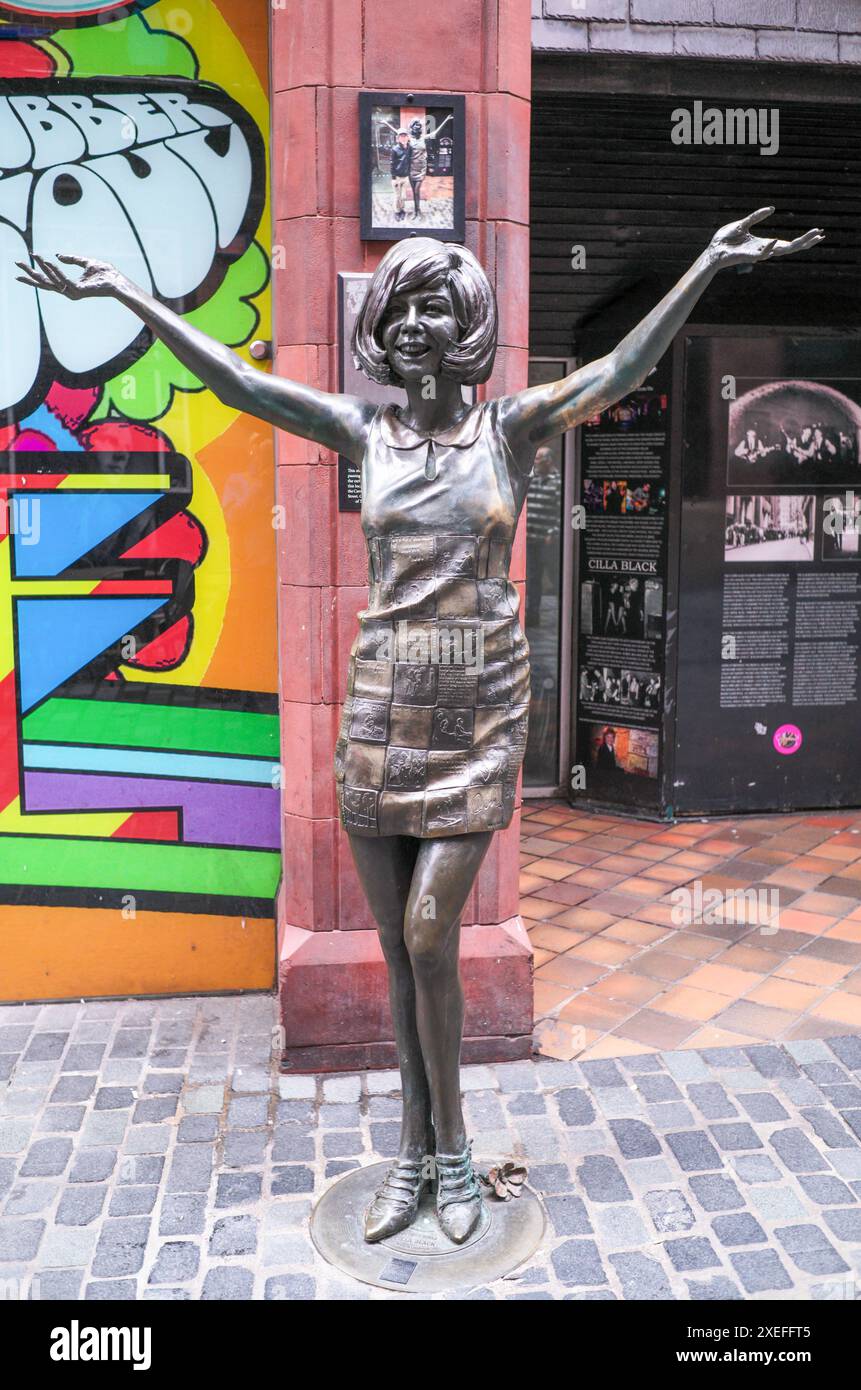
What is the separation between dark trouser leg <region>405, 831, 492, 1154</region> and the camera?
2.98 metres

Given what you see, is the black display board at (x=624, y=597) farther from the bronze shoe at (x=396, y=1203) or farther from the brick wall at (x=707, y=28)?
the bronze shoe at (x=396, y=1203)

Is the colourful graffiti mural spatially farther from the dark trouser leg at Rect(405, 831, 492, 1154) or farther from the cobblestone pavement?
the dark trouser leg at Rect(405, 831, 492, 1154)

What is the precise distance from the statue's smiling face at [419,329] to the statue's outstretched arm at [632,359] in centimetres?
24

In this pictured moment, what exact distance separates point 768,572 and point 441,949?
471 centimetres

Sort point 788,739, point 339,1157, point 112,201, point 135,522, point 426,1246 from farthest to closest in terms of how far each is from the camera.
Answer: point 788,739, point 135,522, point 112,201, point 339,1157, point 426,1246

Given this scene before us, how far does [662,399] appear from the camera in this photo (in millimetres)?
6832

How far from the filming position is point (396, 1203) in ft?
10.5

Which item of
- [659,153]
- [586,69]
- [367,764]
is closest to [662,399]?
[659,153]

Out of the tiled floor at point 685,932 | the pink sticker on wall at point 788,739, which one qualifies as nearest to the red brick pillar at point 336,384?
the tiled floor at point 685,932

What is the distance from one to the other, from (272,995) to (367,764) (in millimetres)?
2205

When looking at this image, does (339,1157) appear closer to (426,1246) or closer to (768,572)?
(426,1246)

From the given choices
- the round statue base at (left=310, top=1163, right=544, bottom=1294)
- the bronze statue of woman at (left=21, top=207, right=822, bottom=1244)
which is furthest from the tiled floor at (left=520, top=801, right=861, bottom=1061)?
the bronze statue of woman at (left=21, top=207, right=822, bottom=1244)

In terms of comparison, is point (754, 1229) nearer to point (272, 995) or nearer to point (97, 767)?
point (272, 995)

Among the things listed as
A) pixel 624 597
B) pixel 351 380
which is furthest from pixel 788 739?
pixel 351 380
